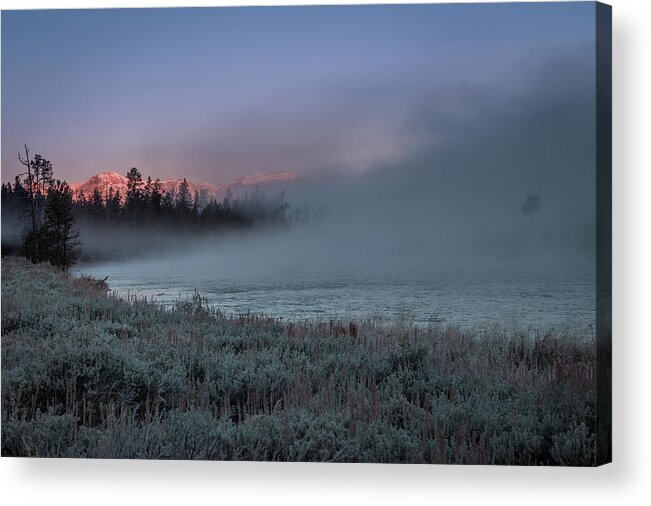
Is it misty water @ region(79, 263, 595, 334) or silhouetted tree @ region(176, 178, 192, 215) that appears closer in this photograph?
misty water @ region(79, 263, 595, 334)

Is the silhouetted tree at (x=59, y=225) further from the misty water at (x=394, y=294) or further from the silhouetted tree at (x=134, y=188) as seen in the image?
the silhouetted tree at (x=134, y=188)

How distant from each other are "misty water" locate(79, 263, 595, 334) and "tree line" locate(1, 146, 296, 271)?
0.42 meters

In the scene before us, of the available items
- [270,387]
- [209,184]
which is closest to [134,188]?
[209,184]

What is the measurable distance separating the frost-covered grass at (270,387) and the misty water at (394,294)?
0.11m

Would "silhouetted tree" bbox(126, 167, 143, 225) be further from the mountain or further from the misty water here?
the misty water

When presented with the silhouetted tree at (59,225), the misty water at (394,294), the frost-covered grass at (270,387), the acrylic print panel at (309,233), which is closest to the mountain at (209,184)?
the acrylic print panel at (309,233)

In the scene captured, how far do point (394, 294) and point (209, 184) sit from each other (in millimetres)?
1838

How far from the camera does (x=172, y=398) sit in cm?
722

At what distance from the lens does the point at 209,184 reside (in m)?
7.58

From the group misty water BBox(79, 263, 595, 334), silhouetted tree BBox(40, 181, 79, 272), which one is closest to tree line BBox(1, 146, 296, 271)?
silhouetted tree BBox(40, 181, 79, 272)

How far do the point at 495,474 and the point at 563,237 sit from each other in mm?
1986

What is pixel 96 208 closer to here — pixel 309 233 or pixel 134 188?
pixel 134 188

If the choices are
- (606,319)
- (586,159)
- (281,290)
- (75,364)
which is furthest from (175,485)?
(586,159)

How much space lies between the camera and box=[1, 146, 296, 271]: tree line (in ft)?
24.8
